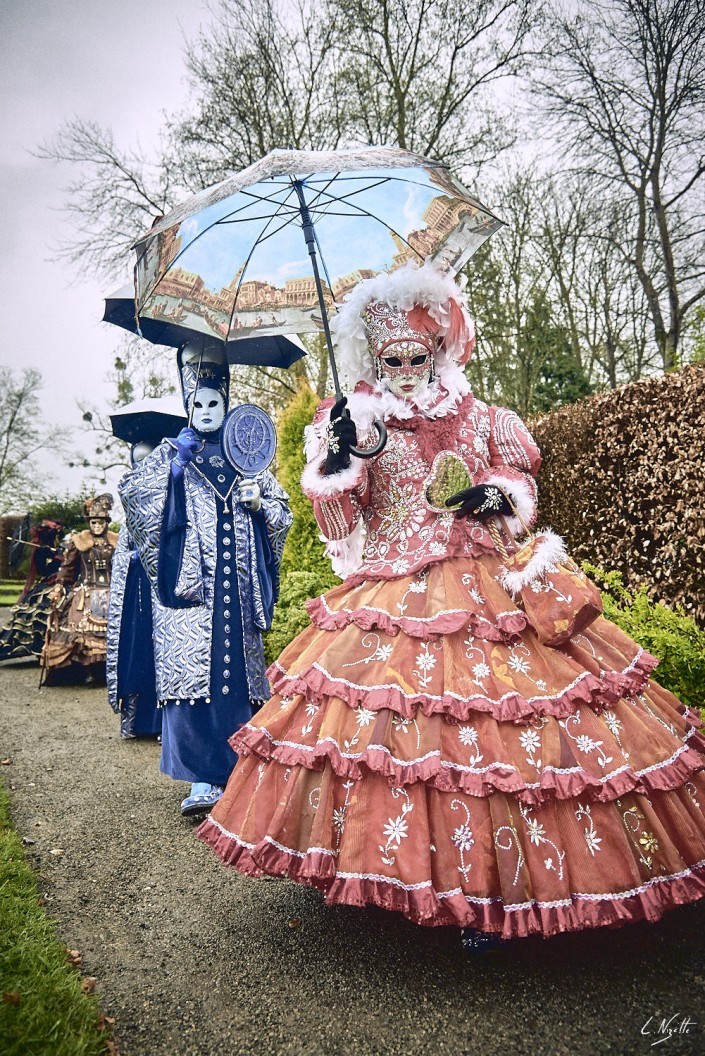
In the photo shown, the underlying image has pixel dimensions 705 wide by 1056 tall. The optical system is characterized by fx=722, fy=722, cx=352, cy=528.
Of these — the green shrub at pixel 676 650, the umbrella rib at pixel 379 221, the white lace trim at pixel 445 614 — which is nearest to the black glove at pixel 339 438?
the white lace trim at pixel 445 614

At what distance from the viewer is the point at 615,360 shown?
15297mm

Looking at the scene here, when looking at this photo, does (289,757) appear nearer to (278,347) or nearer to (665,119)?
(278,347)

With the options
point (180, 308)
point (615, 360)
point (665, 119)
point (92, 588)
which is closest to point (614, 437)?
point (180, 308)

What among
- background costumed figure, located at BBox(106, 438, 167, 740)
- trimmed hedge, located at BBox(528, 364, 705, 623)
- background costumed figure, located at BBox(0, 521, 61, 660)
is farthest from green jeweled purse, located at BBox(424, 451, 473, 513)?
background costumed figure, located at BBox(0, 521, 61, 660)

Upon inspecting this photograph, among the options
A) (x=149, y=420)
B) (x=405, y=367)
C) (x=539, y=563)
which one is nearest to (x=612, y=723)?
(x=539, y=563)

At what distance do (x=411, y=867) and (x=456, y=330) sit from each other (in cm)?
192

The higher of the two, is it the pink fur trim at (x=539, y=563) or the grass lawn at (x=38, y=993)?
the pink fur trim at (x=539, y=563)

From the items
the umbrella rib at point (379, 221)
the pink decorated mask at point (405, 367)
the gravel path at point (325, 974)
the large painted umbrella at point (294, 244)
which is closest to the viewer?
the gravel path at point (325, 974)

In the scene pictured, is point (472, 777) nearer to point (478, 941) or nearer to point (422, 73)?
point (478, 941)

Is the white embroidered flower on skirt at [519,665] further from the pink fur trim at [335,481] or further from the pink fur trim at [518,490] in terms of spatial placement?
the pink fur trim at [335,481]

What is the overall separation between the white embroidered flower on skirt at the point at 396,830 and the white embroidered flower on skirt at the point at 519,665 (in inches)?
22.2

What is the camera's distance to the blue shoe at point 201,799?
12.0 feet

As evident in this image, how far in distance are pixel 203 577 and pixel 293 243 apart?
1.69 meters

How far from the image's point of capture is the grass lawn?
181 cm
